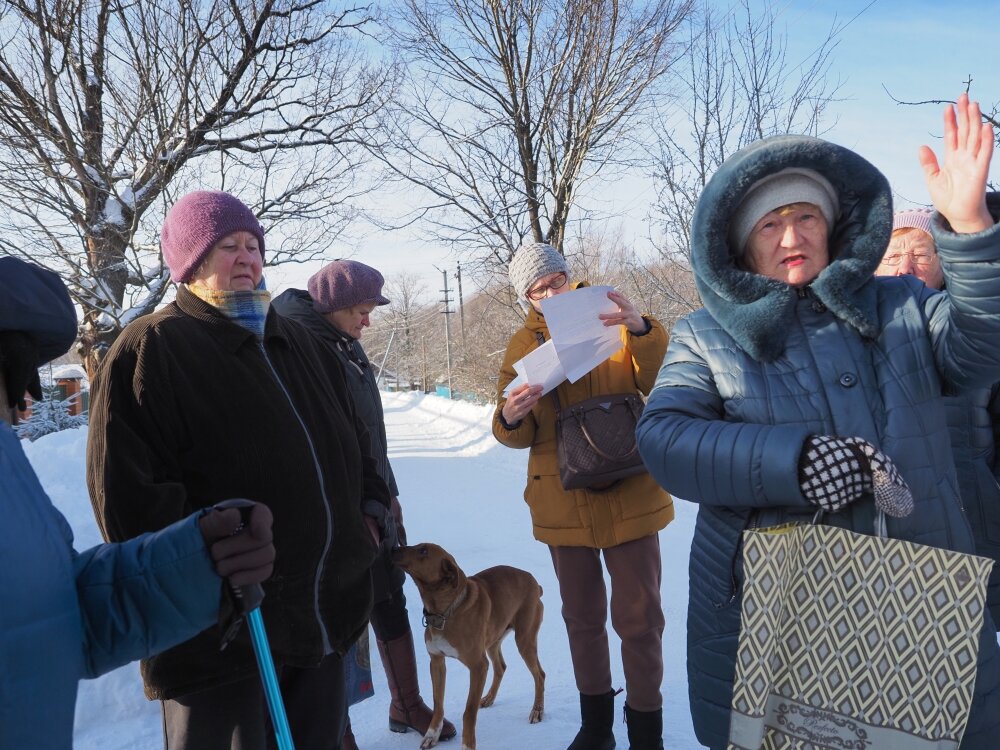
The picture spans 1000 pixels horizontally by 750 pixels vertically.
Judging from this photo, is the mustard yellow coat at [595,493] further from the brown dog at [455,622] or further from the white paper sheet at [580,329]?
the brown dog at [455,622]

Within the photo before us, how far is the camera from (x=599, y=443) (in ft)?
10.5

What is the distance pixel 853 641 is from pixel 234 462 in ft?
5.50

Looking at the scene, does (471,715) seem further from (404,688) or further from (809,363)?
(809,363)

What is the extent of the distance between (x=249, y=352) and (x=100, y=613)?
106 cm

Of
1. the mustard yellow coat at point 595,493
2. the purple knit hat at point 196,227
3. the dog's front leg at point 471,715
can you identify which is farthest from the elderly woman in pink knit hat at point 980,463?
the dog's front leg at point 471,715

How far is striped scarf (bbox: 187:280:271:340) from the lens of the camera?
246 centimetres

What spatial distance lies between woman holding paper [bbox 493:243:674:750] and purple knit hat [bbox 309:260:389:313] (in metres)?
1.03

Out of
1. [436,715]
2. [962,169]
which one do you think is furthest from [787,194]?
[436,715]

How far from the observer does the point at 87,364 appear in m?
10.5

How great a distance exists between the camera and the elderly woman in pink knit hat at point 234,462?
216 centimetres

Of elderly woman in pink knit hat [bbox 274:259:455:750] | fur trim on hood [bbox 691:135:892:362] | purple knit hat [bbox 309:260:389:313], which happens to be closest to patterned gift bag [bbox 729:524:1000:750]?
fur trim on hood [bbox 691:135:892:362]

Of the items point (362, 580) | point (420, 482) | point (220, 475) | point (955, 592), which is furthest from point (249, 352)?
point (420, 482)

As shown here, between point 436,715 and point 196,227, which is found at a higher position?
point 196,227

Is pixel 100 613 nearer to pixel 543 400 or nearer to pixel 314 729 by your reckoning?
pixel 314 729
